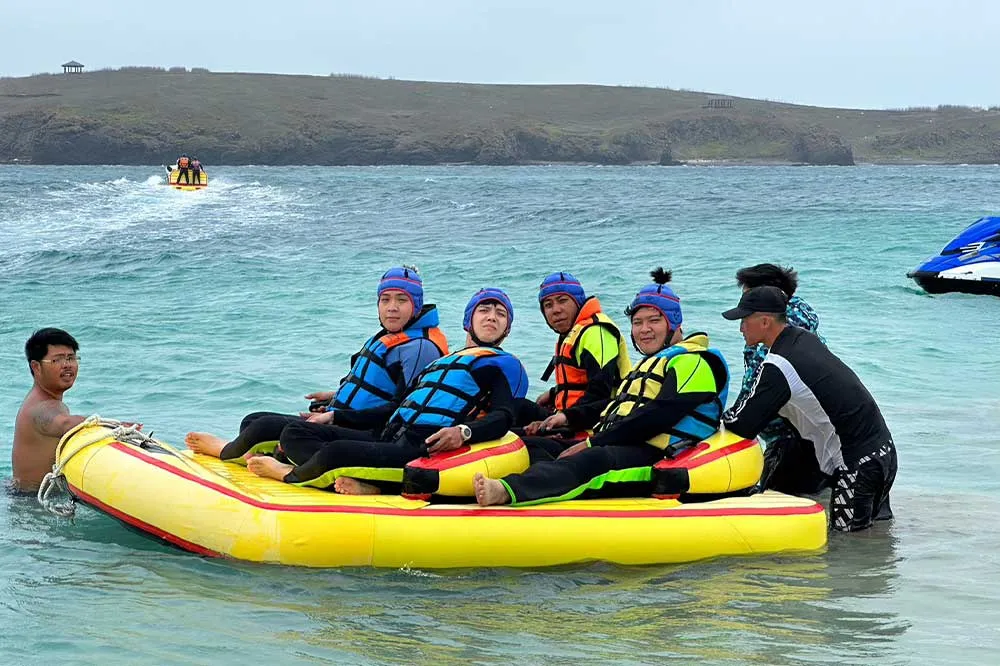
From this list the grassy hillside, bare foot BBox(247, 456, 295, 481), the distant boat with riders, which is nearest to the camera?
bare foot BBox(247, 456, 295, 481)

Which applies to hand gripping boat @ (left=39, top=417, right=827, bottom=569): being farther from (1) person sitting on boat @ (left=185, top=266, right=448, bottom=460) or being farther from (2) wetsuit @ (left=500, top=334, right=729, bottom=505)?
(1) person sitting on boat @ (left=185, top=266, right=448, bottom=460)

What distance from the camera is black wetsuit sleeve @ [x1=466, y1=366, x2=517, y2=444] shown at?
5.45 m

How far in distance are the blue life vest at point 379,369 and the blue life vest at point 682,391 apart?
0.99 metres

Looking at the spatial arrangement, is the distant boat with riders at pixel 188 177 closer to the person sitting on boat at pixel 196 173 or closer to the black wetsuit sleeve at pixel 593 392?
the person sitting on boat at pixel 196 173

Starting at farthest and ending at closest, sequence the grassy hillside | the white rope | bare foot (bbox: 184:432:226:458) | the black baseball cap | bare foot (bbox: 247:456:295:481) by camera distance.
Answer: the grassy hillside < bare foot (bbox: 184:432:226:458) < the white rope < bare foot (bbox: 247:456:295:481) < the black baseball cap

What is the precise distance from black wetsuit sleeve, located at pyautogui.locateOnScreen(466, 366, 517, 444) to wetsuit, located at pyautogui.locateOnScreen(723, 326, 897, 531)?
1.02 metres

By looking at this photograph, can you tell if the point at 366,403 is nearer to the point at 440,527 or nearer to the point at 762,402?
the point at 440,527

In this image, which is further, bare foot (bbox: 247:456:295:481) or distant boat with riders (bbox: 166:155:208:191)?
distant boat with riders (bbox: 166:155:208:191)

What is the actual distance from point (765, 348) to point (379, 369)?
81.0 inches

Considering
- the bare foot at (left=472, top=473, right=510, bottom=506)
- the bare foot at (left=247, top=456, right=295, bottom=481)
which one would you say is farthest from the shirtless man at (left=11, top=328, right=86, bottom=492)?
the bare foot at (left=472, top=473, right=510, bottom=506)

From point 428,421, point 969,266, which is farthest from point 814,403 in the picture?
point 969,266

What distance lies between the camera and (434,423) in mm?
5539

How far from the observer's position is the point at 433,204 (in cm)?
3375

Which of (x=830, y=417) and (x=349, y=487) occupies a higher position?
(x=830, y=417)
